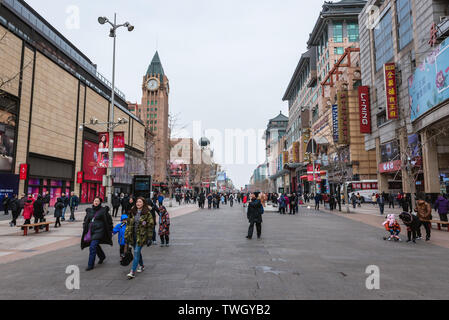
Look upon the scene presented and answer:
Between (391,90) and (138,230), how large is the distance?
39284 mm

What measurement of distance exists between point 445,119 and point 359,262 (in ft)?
85.4

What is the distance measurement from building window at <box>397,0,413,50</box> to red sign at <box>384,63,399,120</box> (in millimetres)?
2689

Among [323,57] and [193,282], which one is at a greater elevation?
[323,57]

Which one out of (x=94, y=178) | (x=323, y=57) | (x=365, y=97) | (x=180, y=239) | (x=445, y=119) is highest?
(x=323, y=57)

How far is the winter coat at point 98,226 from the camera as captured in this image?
6.93 m

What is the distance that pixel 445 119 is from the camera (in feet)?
85.7

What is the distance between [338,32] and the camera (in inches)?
2486

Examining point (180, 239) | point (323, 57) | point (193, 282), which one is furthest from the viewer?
point (323, 57)

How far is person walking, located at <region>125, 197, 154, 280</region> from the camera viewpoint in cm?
598

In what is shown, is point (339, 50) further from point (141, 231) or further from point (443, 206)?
point (141, 231)

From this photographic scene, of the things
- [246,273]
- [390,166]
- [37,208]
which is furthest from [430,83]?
[37,208]
